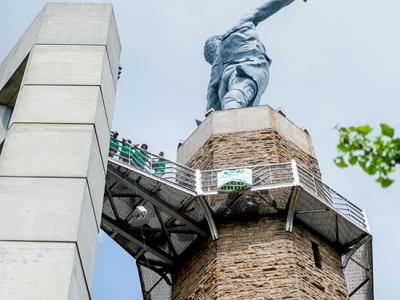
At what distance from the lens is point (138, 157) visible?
20.2m

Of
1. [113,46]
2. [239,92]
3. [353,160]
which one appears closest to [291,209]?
[239,92]

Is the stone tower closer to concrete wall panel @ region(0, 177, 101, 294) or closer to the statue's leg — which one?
the statue's leg

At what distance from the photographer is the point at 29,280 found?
24.8ft

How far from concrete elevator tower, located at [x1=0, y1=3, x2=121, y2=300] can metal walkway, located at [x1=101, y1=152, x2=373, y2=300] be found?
8.01 metres

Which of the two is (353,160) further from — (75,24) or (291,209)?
(291,209)

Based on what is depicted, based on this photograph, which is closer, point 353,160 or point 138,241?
point 353,160

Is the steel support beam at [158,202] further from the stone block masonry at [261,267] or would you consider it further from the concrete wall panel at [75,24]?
the concrete wall panel at [75,24]

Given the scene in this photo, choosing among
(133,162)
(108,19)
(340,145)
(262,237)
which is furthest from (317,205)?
(340,145)

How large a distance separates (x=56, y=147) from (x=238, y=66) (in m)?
18.6

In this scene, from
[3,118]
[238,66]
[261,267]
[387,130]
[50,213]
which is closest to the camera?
[387,130]

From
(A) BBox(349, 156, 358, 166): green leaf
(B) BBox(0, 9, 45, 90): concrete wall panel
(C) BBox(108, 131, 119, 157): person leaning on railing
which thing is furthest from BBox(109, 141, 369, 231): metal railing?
(A) BBox(349, 156, 358, 166): green leaf

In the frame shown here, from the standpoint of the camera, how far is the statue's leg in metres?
26.0

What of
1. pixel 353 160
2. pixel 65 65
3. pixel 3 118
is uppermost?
pixel 65 65

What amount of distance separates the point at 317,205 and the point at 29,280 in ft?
46.0
